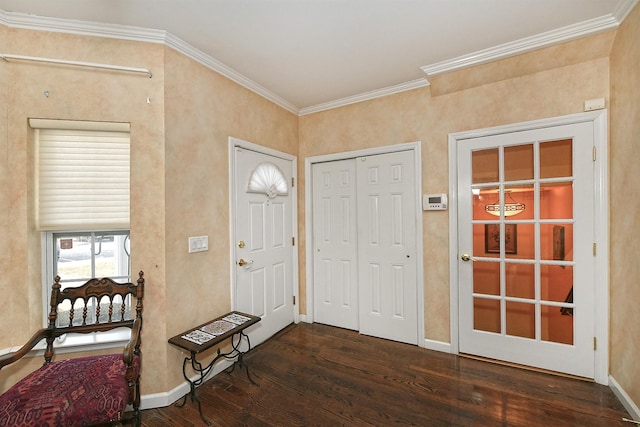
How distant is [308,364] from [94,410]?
1.53 m

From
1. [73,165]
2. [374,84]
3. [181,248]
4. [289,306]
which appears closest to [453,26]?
[374,84]

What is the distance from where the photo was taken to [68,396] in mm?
1347

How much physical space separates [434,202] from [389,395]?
168cm

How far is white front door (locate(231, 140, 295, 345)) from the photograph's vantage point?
2551 millimetres

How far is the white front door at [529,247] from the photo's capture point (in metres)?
2.07

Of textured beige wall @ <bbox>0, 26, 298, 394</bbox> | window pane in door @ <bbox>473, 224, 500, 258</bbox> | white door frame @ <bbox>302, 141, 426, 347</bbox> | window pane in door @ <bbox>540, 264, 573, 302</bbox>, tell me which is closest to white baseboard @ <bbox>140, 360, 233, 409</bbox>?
textured beige wall @ <bbox>0, 26, 298, 394</bbox>

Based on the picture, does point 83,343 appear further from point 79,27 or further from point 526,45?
point 526,45

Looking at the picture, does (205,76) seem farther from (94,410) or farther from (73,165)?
(94,410)

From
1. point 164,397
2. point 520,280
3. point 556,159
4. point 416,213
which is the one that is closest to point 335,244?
point 416,213

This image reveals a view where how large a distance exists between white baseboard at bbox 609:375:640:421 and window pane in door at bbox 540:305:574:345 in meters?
0.31

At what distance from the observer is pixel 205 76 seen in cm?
223

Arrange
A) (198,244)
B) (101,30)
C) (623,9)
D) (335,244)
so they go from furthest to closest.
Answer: (335,244)
(198,244)
(101,30)
(623,9)

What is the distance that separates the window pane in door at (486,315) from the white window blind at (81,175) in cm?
302

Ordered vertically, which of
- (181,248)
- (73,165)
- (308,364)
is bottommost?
(308,364)
